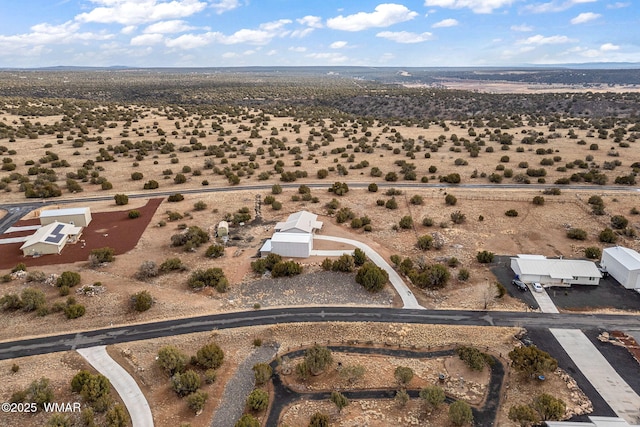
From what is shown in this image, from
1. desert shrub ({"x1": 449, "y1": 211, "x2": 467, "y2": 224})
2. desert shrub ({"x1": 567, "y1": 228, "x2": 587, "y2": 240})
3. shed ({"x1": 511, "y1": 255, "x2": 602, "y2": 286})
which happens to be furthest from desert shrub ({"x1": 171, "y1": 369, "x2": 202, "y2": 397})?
desert shrub ({"x1": 567, "y1": 228, "x2": 587, "y2": 240})

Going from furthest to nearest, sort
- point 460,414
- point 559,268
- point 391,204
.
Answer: point 391,204 < point 559,268 < point 460,414

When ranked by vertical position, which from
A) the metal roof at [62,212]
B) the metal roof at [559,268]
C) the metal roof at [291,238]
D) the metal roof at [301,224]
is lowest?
the metal roof at [559,268]

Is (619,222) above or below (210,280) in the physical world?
above

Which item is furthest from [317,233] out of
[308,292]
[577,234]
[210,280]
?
[577,234]

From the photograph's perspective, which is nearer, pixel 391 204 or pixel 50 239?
pixel 50 239

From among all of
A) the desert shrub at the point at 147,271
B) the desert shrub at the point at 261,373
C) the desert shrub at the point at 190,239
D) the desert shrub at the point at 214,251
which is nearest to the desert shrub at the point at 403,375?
the desert shrub at the point at 261,373

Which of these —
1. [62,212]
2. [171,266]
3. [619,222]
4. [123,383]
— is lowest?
[123,383]

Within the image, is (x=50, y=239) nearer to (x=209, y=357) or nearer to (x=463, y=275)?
(x=209, y=357)

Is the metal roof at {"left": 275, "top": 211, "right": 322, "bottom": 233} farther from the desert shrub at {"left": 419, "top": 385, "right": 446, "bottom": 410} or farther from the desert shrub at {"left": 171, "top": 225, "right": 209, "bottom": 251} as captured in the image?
the desert shrub at {"left": 419, "top": 385, "right": 446, "bottom": 410}

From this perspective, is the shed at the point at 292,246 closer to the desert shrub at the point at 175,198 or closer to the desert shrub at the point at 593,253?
the desert shrub at the point at 175,198
